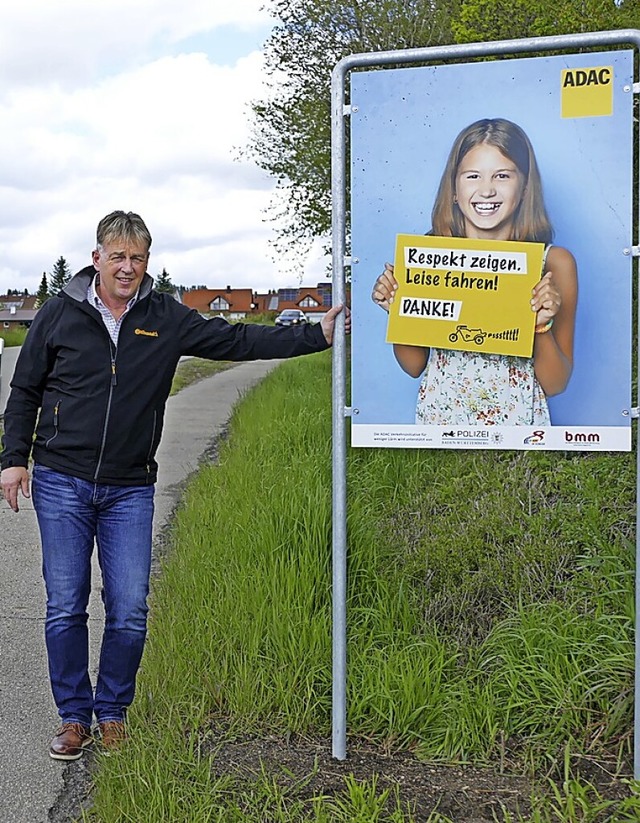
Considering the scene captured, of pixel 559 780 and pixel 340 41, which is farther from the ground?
→ pixel 340 41

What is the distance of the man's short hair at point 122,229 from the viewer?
12.1 ft

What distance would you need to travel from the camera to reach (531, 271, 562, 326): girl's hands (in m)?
3.30

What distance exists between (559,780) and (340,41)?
1469 centimetres

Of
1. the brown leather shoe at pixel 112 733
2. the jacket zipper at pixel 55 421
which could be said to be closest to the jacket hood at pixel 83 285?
the jacket zipper at pixel 55 421

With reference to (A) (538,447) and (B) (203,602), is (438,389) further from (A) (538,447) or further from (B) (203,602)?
(B) (203,602)

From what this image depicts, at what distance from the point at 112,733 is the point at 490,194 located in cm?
226

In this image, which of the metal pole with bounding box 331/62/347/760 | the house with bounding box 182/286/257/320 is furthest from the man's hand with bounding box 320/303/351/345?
the house with bounding box 182/286/257/320

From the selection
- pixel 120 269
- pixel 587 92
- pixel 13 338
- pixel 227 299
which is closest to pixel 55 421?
pixel 120 269

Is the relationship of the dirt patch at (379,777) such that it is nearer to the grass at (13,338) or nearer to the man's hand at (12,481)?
the man's hand at (12,481)

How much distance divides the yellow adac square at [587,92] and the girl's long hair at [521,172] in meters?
0.16

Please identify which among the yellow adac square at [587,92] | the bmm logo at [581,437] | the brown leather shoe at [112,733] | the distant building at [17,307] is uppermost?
the distant building at [17,307]

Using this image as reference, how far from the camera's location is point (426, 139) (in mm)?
3365

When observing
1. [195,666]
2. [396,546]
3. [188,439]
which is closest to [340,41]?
[188,439]

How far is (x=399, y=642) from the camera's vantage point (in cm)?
406
